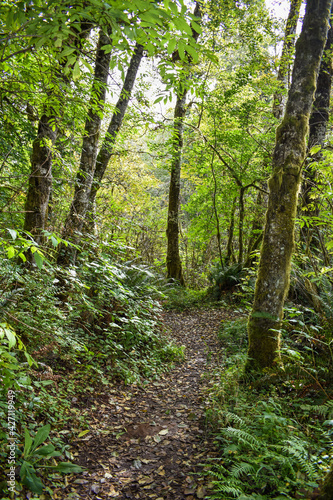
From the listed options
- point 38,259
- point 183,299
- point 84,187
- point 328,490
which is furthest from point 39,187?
point 183,299

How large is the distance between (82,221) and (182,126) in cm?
747

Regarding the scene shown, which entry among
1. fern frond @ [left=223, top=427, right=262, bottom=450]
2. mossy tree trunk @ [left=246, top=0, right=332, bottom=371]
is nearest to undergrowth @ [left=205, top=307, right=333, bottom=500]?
fern frond @ [left=223, top=427, right=262, bottom=450]

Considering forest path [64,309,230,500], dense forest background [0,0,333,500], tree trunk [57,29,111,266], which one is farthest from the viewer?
tree trunk [57,29,111,266]

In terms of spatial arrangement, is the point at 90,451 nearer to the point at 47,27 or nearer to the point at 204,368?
the point at 204,368

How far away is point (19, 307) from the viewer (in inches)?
134

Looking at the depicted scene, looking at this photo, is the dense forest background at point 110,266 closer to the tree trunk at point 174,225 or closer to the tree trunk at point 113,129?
the tree trunk at point 113,129

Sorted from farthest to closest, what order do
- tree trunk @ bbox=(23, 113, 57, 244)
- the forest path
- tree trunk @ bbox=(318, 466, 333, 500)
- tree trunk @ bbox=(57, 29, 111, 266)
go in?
tree trunk @ bbox=(57, 29, 111, 266) → tree trunk @ bbox=(23, 113, 57, 244) → the forest path → tree trunk @ bbox=(318, 466, 333, 500)

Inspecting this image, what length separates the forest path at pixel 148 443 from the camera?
2547 millimetres

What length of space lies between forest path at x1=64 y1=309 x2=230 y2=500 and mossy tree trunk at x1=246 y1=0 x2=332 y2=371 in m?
1.13

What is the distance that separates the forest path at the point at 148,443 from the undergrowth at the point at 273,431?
0.22 meters

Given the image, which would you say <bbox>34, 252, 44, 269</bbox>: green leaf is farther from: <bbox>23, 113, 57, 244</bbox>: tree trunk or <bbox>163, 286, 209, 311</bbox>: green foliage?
<bbox>163, 286, 209, 311</bbox>: green foliage

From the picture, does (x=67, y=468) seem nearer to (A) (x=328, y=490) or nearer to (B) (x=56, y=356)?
(B) (x=56, y=356)

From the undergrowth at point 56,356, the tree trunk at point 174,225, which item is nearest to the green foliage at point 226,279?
the tree trunk at point 174,225

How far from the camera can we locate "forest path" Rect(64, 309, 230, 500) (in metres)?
2.55
